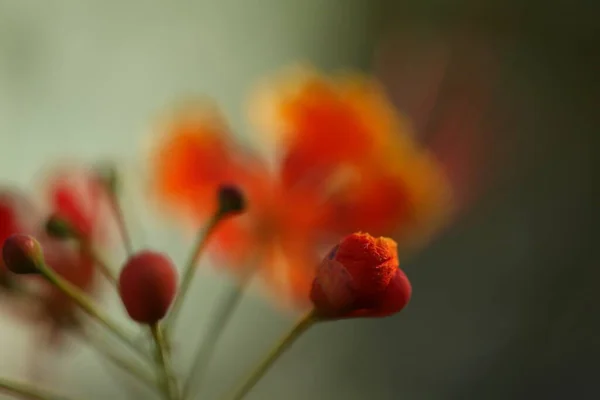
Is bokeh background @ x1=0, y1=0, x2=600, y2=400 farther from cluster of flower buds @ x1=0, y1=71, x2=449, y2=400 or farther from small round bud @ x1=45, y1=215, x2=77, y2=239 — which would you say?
small round bud @ x1=45, y1=215, x2=77, y2=239

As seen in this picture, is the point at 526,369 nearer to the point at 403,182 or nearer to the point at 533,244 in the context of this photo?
the point at 533,244

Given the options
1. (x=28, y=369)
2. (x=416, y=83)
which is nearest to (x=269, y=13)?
(x=416, y=83)

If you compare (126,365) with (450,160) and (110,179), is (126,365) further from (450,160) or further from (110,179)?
(450,160)

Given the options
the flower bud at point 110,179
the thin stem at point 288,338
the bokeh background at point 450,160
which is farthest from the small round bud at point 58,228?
the bokeh background at point 450,160

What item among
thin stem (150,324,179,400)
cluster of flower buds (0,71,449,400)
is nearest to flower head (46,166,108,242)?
cluster of flower buds (0,71,449,400)

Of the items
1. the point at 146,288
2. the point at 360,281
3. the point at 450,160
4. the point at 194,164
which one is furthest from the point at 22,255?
the point at 450,160

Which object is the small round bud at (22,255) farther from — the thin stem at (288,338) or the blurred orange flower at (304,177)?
the blurred orange flower at (304,177)
